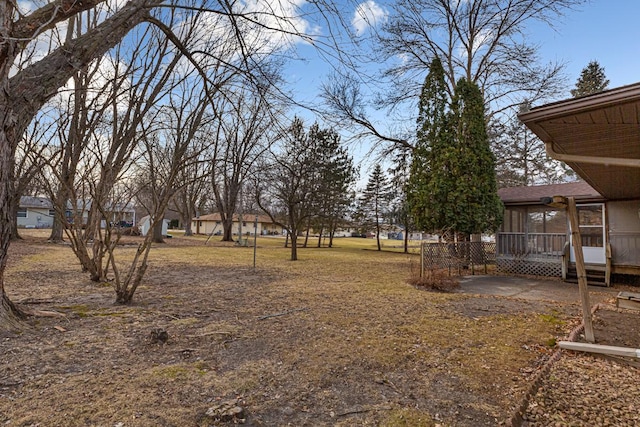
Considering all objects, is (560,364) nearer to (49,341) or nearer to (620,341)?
(620,341)

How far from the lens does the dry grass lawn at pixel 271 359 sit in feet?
7.75

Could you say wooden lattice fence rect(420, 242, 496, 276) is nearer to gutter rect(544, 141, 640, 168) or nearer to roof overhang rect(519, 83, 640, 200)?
roof overhang rect(519, 83, 640, 200)

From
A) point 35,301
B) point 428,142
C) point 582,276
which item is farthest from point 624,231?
point 35,301

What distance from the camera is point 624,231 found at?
9742mm

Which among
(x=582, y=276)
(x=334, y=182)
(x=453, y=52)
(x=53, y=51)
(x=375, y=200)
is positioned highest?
(x=453, y=52)

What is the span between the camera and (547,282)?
32.0 feet

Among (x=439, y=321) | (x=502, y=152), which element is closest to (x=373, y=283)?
(x=439, y=321)

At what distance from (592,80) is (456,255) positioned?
24.3 m

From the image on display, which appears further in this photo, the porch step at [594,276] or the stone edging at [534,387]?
the porch step at [594,276]

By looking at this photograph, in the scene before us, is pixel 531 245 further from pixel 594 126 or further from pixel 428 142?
pixel 594 126

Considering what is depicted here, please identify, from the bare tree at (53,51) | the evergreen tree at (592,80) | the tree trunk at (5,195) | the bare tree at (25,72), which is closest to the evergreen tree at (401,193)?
the bare tree at (53,51)

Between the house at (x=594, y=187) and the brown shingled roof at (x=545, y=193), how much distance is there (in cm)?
3

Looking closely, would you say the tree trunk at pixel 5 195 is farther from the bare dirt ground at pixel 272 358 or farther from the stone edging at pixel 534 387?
the stone edging at pixel 534 387

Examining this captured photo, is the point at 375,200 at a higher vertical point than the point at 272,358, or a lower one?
higher
